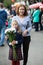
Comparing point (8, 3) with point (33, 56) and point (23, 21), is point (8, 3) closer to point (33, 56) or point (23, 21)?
point (33, 56)

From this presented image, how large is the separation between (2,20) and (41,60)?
10.9 ft

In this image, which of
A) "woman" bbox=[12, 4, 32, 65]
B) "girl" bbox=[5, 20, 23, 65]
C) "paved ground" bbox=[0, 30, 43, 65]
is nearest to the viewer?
"girl" bbox=[5, 20, 23, 65]

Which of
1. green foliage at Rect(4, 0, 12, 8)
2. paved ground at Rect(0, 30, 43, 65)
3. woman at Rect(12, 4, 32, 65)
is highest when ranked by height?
woman at Rect(12, 4, 32, 65)

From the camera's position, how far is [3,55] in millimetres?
11133

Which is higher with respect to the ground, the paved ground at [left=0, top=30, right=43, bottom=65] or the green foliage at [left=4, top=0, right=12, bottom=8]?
the green foliage at [left=4, top=0, right=12, bottom=8]

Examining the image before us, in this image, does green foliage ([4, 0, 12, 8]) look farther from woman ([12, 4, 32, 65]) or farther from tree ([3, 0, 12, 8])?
woman ([12, 4, 32, 65])

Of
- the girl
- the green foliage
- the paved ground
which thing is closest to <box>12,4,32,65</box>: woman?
the girl

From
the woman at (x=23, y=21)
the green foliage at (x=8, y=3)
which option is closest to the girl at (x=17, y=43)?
the woman at (x=23, y=21)

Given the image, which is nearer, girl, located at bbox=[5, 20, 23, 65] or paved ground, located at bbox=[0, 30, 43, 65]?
girl, located at bbox=[5, 20, 23, 65]

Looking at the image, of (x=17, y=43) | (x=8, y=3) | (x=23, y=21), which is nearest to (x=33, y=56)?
(x=23, y=21)

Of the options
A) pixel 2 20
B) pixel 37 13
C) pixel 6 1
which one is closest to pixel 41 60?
pixel 2 20

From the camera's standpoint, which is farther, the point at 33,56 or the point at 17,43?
the point at 33,56

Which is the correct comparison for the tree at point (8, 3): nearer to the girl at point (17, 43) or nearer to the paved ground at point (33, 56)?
the paved ground at point (33, 56)

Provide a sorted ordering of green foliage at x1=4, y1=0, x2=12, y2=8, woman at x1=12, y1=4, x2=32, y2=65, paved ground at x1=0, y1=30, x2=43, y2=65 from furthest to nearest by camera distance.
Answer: green foliage at x1=4, y1=0, x2=12, y2=8
paved ground at x1=0, y1=30, x2=43, y2=65
woman at x1=12, y1=4, x2=32, y2=65
